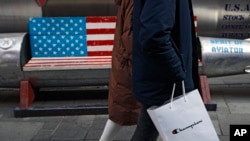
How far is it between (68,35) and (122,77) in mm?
2003

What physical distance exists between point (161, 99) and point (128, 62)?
78 centimetres

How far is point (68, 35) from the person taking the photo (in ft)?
15.9

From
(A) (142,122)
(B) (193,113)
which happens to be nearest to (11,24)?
(A) (142,122)

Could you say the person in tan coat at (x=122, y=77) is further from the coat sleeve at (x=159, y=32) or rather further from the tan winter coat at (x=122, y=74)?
the coat sleeve at (x=159, y=32)

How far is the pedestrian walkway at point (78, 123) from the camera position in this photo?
13.0ft

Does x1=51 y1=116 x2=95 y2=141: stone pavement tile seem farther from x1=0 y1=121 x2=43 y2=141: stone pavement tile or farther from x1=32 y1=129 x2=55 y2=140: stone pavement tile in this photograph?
x1=0 y1=121 x2=43 y2=141: stone pavement tile

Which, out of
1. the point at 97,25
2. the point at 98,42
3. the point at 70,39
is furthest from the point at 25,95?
the point at 97,25

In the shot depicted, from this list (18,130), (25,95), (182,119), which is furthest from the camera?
(25,95)

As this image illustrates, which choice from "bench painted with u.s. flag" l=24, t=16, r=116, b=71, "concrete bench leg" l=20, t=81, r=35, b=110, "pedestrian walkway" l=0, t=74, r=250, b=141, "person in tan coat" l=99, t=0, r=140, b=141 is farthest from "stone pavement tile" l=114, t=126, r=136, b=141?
"concrete bench leg" l=20, t=81, r=35, b=110

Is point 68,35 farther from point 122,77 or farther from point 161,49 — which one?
point 161,49

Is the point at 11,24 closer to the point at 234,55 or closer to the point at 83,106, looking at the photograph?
the point at 83,106

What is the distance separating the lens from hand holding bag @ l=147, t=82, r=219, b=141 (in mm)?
2180

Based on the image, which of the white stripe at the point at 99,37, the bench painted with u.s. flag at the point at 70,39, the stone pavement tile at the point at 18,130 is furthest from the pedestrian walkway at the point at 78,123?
the white stripe at the point at 99,37

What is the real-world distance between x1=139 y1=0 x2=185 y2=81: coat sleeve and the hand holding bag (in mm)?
219
